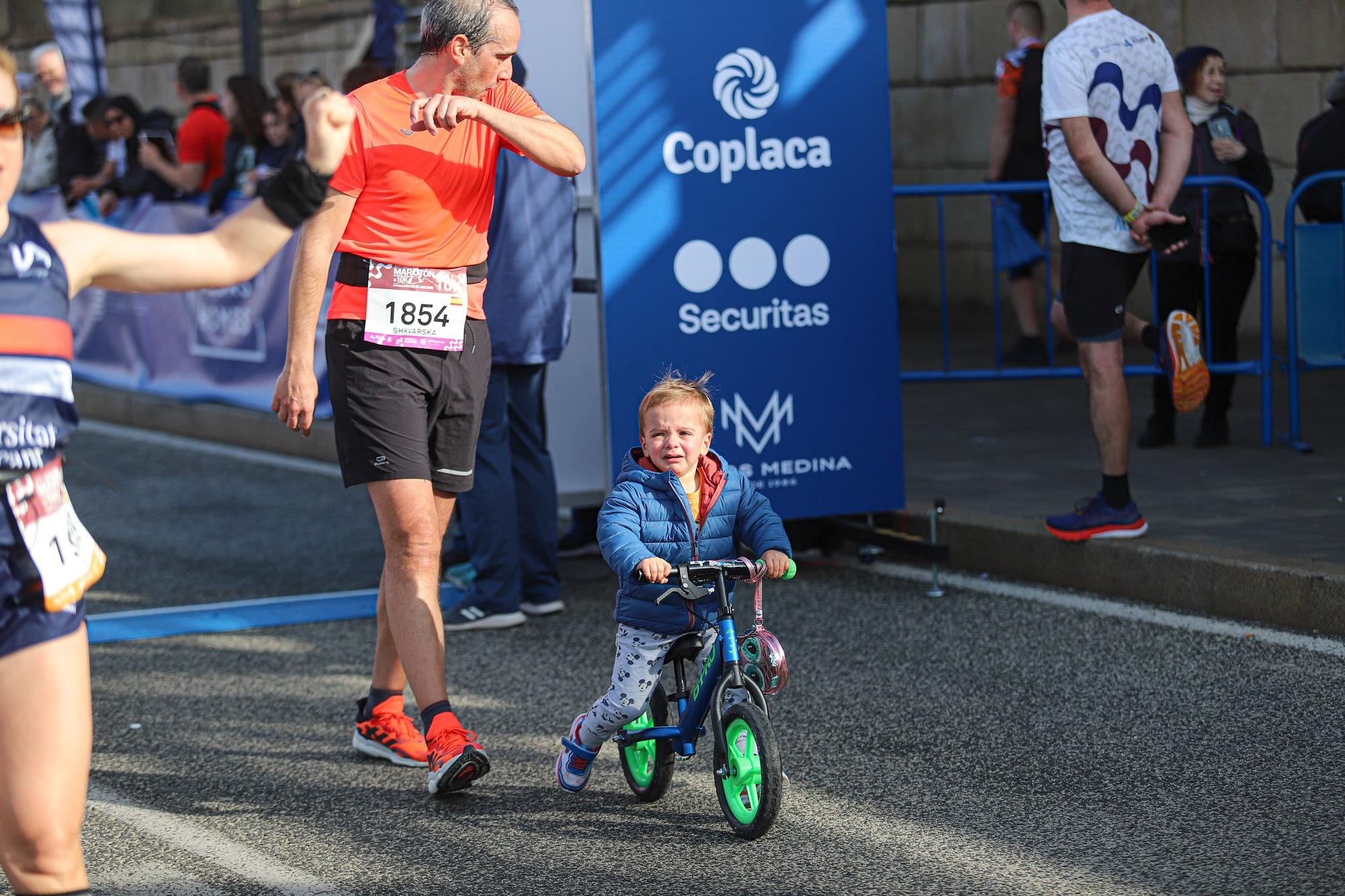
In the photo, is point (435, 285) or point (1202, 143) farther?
point (1202, 143)

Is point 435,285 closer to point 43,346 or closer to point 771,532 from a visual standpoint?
point 771,532

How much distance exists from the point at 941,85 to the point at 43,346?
12.8m

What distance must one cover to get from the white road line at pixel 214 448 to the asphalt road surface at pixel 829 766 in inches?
132

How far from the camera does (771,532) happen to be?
4203 mm

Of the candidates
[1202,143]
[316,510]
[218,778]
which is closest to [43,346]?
[218,778]

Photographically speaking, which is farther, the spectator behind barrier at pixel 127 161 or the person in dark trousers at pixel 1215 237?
the spectator behind barrier at pixel 127 161

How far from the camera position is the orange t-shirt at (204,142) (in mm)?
12453

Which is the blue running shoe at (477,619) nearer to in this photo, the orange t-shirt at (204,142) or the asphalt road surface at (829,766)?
the asphalt road surface at (829,766)

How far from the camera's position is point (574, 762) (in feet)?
14.5

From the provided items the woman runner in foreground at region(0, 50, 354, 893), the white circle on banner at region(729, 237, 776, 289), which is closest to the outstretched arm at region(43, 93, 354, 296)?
the woman runner in foreground at region(0, 50, 354, 893)

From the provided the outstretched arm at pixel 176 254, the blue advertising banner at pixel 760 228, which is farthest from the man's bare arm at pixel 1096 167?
the outstretched arm at pixel 176 254

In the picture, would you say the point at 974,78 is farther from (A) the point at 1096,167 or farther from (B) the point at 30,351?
(B) the point at 30,351

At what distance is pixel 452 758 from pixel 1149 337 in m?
3.56

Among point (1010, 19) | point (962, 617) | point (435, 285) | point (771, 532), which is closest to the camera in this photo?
point (771, 532)
